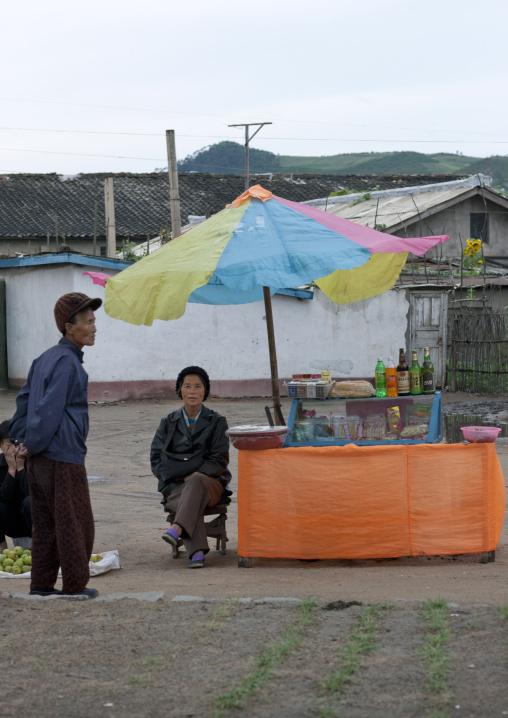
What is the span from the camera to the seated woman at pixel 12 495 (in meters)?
6.35

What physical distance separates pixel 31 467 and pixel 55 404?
414mm

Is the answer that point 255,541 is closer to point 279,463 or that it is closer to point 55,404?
point 279,463

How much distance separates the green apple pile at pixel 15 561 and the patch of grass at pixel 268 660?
235 centimetres

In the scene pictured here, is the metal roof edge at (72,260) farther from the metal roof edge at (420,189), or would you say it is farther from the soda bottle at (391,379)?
the metal roof edge at (420,189)

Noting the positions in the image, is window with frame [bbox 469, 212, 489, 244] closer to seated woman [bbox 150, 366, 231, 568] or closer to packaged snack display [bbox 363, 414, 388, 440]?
packaged snack display [bbox 363, 414, 388, 440]

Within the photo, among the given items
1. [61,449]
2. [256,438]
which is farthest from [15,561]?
[256,438]

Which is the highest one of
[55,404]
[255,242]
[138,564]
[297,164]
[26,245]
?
[297,164]

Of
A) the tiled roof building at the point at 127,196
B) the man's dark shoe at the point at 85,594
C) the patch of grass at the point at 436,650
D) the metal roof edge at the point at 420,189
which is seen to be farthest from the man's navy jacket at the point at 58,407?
the tiled roof building at the point at 127,196

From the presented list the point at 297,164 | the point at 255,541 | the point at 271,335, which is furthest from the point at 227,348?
the point at 297,164

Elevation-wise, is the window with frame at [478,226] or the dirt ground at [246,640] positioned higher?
the window with frame at [478,226]

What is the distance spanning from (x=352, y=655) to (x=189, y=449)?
2785mm

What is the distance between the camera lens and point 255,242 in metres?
5.90

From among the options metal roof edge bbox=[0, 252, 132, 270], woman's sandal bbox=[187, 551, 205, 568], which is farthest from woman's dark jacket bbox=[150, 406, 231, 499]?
metal roof edge bbox=[0, 252, 132, 270]

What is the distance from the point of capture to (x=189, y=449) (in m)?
6.28
